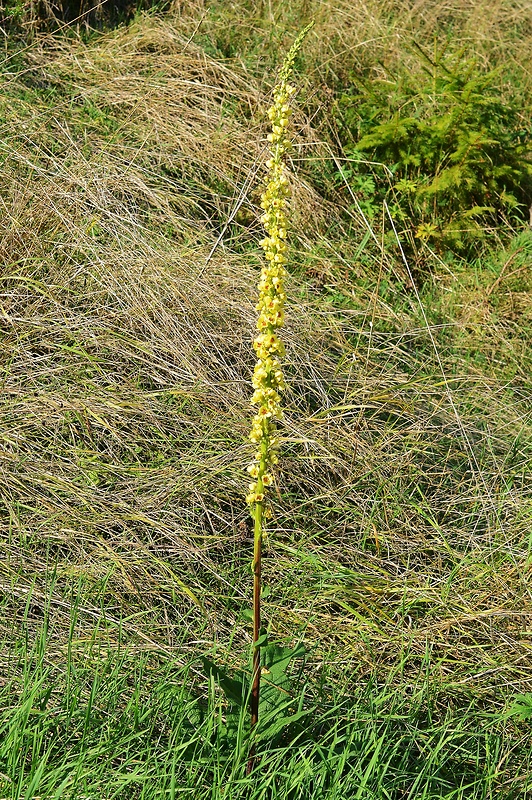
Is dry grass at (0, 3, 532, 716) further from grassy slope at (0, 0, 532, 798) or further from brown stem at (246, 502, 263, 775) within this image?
brown stem at (246, 502, 263, 775)

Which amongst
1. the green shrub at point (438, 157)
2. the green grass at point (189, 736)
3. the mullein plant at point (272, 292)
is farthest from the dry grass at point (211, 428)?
the mullein plant at point (272, 292)

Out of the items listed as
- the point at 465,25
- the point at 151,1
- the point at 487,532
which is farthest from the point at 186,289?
the point at 465,25

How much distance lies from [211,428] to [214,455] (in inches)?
3.7

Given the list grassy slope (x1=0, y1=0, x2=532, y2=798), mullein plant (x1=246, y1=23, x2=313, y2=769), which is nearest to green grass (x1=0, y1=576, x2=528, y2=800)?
grassy slope (x1=0, y1=0, x2=532, y2=798)

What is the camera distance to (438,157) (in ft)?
14.3

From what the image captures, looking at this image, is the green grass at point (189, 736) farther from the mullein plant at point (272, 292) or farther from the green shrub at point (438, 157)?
the green shrub at point (438, 157)

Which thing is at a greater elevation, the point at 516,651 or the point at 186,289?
the point at 186,289

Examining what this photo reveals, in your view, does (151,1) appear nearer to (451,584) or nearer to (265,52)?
(265,52)

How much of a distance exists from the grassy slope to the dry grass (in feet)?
0.04

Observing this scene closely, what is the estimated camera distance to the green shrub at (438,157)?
168 inches

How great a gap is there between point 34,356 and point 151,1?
302 cm

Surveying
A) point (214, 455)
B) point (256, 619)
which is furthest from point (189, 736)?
point (214, 455)

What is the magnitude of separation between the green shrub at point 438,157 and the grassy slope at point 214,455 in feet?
0.48

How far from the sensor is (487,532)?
2740 millimetres
